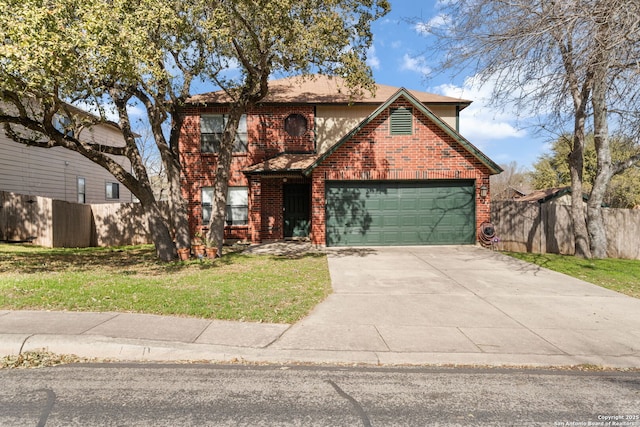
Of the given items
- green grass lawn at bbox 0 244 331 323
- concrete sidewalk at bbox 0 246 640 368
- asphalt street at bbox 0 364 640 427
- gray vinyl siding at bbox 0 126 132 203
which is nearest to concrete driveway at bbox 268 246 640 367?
concrete sidewalk at bbox 0 246 640 368

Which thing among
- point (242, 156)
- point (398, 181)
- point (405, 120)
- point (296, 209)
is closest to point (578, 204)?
point (398, 181)

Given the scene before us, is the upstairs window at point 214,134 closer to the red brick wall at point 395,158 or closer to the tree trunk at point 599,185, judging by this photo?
the red brick wall at point 395,158

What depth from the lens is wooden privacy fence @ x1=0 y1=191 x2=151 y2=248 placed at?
14.5 m

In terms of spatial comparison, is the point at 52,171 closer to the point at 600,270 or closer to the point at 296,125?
the point at 296,125

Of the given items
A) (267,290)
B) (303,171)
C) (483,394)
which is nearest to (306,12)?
(303,171)

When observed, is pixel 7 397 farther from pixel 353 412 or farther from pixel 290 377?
pixel 353 412

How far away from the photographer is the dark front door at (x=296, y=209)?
16.3 metres

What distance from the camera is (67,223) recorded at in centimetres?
1511

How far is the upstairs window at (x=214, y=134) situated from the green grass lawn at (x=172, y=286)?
6.43 m

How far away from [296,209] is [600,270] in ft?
36.0

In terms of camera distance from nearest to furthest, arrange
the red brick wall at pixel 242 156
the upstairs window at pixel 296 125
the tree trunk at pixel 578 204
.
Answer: the tree trunk at pixel 578 204
the red brick wall at pixel 242 156
the upstairs window at pixel 296 125

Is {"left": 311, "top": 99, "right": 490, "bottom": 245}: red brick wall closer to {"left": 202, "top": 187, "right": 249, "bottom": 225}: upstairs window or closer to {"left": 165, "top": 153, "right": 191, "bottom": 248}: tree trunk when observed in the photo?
{"left": 202, "top": 187, "right": 249, "bottom": 225}: upstairs window

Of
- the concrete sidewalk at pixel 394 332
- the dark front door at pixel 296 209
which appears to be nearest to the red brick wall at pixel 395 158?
the dark front door at pixel 296 209

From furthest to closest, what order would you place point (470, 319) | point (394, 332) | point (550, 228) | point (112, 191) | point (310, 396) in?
1. point (112, 191)
2. point (550, 228)
3. point (470, 319)
4. point (394, 332)
5. point (310, 396)
